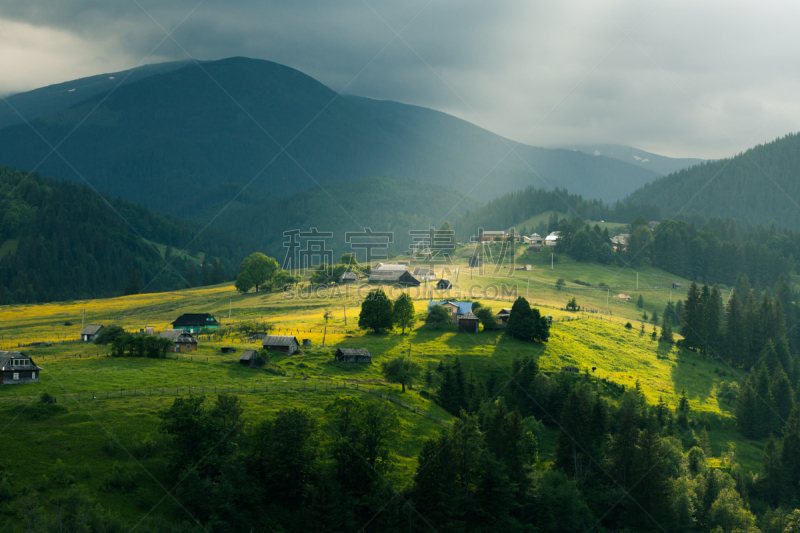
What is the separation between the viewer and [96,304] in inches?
4742

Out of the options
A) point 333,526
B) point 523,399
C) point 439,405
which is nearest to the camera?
point 333,526

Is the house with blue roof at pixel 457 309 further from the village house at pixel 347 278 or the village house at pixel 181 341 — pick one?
the village house at pixel 347 278

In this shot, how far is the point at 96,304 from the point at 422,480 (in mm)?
101033

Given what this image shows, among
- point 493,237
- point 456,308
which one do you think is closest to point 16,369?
point 456,308

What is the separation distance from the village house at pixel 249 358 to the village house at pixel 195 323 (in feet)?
75.5

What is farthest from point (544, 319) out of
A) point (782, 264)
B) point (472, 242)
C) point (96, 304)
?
point (782, 264)

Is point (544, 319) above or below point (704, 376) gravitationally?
above

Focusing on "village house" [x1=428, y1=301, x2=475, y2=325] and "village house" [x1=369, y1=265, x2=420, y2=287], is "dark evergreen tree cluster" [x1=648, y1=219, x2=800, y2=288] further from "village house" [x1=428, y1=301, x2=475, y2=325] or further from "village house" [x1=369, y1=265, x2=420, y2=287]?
"village house" [x1=428, y1=301, x2=475, y2=325]

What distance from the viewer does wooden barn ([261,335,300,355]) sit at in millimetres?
69688

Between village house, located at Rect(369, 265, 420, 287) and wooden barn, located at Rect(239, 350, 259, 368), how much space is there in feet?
Result: 180

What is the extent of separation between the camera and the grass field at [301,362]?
42812 millimetres

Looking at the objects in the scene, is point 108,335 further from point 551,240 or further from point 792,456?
point 551,240

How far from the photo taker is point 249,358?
210ft

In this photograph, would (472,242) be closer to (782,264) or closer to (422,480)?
(782,264)
